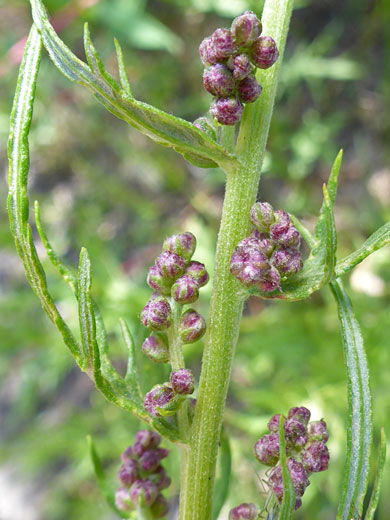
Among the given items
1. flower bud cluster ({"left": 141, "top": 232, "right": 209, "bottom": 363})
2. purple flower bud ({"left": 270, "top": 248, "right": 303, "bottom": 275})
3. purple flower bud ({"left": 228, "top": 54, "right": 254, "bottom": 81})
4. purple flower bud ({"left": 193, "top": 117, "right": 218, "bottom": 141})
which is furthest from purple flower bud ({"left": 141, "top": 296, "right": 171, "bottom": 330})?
purple flower bud ({"left": 228, "top": 54, "right": 254, "bottom": 81})

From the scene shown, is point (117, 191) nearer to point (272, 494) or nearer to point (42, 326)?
point (42, 326)

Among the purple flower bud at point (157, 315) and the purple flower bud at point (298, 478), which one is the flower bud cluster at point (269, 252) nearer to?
the purple flower bud at point (157, 315)

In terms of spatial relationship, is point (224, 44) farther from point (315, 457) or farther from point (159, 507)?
point (159, 507)

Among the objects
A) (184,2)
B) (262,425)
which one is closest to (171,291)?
(262,425)

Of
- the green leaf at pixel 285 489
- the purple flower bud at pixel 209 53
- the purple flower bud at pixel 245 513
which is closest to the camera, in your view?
the green leaf at pixel 285 489

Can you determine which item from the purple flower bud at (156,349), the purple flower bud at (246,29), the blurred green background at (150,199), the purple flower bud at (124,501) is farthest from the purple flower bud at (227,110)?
the blurred green background at (150,199)

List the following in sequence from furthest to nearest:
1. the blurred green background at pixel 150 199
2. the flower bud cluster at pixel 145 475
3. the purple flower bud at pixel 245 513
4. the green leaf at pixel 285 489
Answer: the blurred green background at pixel 150 199 → the flower bud cluster at pixel 145 475 → the purple flower bud at pixel 245 513 → the green leaf at pixel 285 489

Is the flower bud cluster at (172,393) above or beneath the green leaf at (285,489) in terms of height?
above

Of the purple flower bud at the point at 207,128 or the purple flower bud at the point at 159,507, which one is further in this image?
the purple flower bud at the point at 159,507
